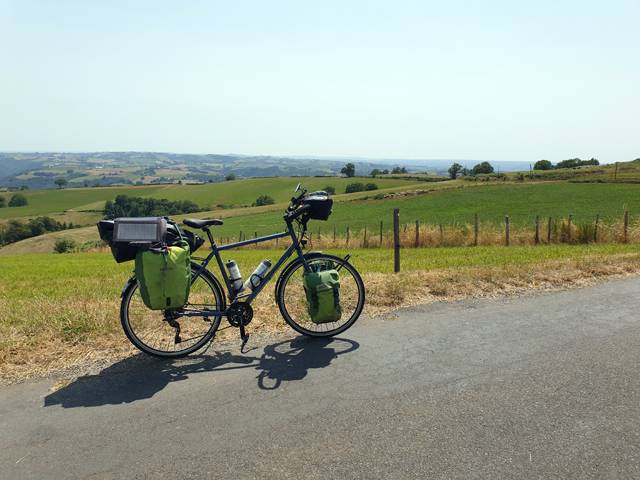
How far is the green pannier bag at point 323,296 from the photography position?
16.3ft

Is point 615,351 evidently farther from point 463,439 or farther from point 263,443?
point 263,443

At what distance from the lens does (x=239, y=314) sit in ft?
16.3

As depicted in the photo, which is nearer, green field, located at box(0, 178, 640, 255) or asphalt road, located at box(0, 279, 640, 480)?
asphalt road, located at box(0, 279, 640, 480)

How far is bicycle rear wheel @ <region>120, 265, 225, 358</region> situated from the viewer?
15.3 feet

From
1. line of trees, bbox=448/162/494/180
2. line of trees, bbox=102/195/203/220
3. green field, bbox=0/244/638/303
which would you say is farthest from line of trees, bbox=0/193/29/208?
green field, bbox=0/244/638/303

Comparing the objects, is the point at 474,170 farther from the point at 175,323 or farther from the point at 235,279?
the point at 175,323

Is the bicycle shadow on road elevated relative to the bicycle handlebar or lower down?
lower down

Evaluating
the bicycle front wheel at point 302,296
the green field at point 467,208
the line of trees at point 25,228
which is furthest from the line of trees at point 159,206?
the bicycle front wheel at point 302,296

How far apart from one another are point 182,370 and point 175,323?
0.56m

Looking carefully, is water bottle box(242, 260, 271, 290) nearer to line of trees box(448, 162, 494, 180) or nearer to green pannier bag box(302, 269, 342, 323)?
green pannier bag box(302, 269, 342, 323)

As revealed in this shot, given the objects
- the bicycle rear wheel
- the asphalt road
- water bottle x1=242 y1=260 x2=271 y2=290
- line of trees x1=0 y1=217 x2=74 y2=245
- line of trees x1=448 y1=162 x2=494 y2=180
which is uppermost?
line of trees x1=448 y1=162 x2=494 y2=180

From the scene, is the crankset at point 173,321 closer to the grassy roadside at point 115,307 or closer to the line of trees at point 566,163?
the grassy roadside at point 115,307

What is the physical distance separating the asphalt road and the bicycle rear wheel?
0.23m

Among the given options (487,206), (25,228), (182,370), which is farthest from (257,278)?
(25,228)
